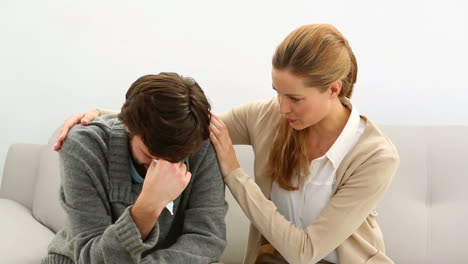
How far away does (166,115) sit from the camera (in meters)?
1.19

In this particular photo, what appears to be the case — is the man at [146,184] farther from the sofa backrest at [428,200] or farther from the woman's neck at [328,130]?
the sofa backrest at [428,200]

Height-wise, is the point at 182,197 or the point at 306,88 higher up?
the point at 306,88

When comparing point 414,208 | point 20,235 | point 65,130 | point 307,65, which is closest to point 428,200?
point 414,208

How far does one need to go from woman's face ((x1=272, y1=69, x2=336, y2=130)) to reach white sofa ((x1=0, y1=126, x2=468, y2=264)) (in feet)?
1.57

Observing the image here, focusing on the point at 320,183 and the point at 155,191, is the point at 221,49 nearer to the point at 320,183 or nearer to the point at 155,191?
the point at 320,183

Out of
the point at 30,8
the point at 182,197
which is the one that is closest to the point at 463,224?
the point at 182,197

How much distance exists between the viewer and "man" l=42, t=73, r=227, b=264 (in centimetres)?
121

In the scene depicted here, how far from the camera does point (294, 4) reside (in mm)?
2143

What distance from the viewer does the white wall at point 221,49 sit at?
2137 mm

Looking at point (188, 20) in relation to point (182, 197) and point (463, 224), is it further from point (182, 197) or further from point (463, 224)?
point (463, 224)

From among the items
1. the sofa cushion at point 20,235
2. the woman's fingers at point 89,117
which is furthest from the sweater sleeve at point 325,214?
the sofa cushion at point 20,235

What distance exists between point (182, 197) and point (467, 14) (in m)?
1.30

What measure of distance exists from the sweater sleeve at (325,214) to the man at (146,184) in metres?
0.08

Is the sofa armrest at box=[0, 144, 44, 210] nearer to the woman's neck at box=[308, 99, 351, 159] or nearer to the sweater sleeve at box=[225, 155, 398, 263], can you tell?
the sweater sleeve at box=[225, 155, 398, 263]
